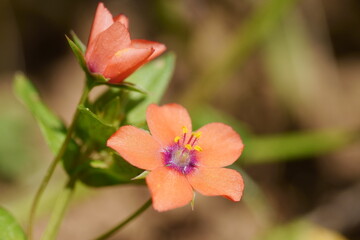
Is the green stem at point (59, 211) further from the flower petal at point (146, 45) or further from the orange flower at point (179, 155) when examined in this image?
the flower petal at point (146, 45)

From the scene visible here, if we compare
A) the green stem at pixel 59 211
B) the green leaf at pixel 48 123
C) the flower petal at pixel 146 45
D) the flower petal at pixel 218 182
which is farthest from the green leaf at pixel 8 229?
the flower petal at pixel 146 45

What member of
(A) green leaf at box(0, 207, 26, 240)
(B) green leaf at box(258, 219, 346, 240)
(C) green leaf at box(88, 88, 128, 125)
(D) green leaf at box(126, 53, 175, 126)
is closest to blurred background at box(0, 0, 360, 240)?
(B) green leaf at box(258, 219, 346, 240)

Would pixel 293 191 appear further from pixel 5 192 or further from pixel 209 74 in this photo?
pixel 5 192

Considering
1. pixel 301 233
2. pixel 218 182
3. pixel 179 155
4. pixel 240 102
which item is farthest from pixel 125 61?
pixel 240 102

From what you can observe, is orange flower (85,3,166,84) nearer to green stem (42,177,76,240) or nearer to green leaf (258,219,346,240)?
Result: green stem (42,177,76,240)

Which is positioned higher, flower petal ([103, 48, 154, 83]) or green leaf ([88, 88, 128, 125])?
flower petal ([103, 48, 154, 83])

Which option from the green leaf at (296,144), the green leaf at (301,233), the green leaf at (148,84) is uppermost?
the green leaf at (148,84)
